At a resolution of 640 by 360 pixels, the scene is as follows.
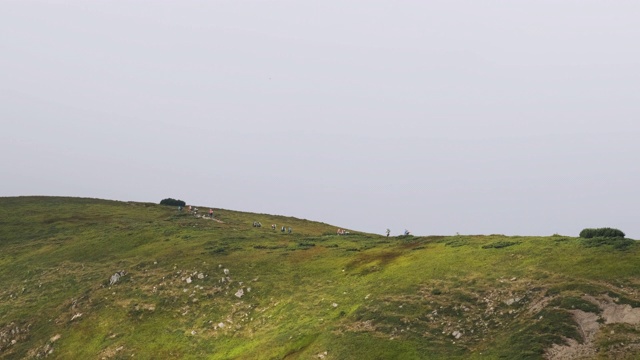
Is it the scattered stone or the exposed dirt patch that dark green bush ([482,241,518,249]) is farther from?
the scattered stone

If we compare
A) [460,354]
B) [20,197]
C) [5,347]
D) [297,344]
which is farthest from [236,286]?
[20,197]

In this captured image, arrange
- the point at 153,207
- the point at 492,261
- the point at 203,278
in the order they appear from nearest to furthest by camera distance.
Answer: the point at 492,261 < the point at 203,278 < the point at 153,207

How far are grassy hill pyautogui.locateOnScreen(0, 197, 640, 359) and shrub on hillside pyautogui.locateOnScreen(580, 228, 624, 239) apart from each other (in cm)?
218

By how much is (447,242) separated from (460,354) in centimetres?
2549

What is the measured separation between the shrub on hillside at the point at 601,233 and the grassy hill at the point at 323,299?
218cm

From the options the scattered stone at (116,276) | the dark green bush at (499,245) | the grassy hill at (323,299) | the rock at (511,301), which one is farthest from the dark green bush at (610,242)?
the scattered stone at (116,276)

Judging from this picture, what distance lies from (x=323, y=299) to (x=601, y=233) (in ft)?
92.2

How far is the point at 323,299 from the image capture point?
4597cm

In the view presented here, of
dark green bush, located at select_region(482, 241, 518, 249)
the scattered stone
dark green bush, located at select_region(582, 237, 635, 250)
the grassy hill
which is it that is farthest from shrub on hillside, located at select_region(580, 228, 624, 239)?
the scattered stone

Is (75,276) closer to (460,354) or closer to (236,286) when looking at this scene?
(236,286)

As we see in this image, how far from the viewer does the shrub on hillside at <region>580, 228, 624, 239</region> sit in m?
45.8

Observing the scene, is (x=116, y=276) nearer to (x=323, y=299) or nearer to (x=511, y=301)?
(x=323, y=299)

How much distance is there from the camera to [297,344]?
37531 millimetres

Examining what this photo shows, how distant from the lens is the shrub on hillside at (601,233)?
150 feet
